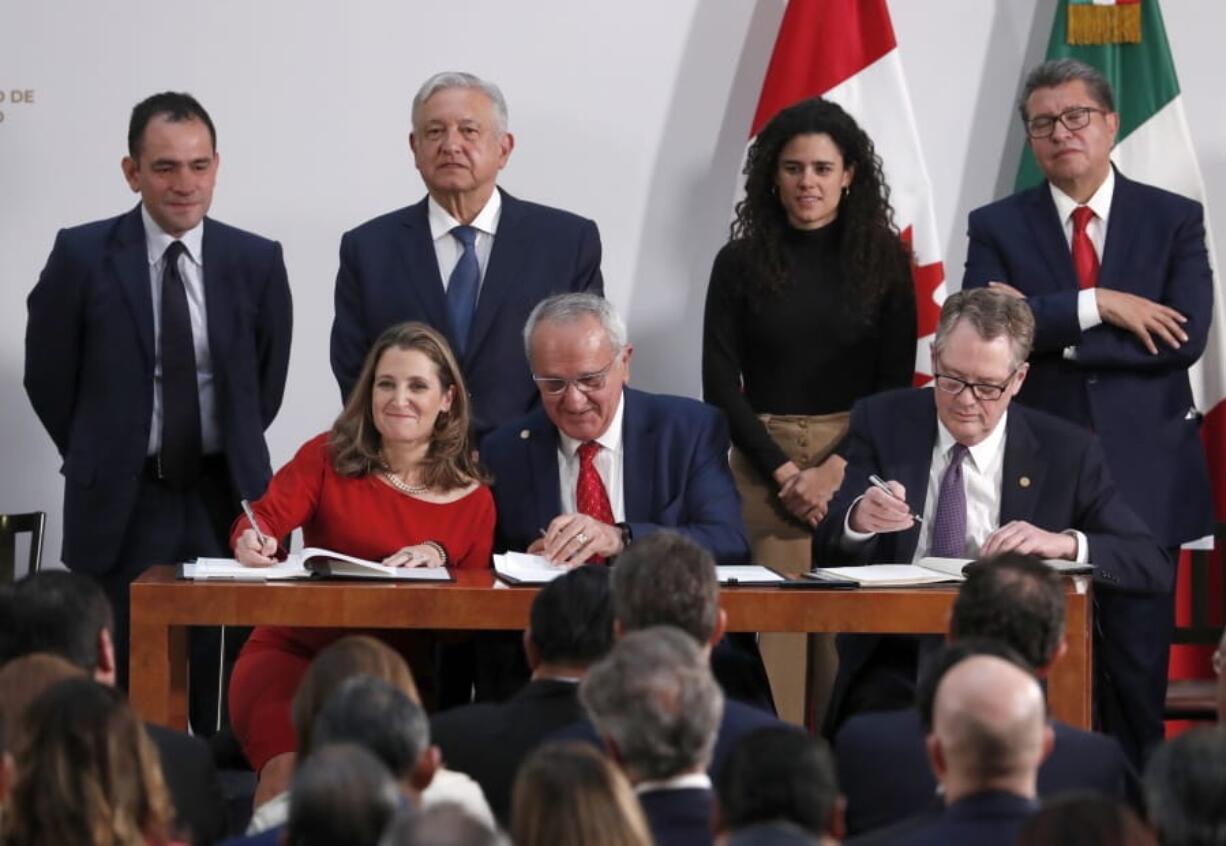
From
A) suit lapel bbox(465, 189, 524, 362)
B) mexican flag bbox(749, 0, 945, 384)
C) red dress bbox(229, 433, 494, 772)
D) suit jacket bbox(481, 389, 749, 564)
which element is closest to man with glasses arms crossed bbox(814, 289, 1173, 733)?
suit jacket bbox(481, 389, 749, 564)

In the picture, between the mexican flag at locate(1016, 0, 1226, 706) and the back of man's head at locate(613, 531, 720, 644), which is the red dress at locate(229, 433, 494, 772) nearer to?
the back of man's head at locate(613, 531, 720, 644)

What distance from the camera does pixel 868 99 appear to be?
6.87m

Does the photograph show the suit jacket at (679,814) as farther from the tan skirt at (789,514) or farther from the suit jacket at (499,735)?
the tan skirt at (789,514)

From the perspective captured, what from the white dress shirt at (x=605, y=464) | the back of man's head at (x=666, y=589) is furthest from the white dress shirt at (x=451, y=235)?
the back of man's head at (x=666, y=589)

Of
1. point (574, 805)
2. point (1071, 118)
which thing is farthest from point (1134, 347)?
point (574, 805)

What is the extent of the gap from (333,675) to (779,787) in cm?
83

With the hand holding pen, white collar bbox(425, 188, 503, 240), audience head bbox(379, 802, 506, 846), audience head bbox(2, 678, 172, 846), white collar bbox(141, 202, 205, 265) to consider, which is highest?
white collar bbox(425, 188, 503, 240)

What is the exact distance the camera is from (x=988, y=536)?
499 cm

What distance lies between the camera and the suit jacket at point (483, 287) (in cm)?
585

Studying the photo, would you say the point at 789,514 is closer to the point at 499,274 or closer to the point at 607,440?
the point at 607,440

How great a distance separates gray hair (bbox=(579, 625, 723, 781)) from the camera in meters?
3.12

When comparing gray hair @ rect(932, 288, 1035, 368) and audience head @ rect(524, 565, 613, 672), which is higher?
gray hair @ rect(932, 288, 1035, 368)

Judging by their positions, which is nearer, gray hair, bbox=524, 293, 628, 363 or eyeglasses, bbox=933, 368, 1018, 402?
eyeglasses, bbox=933, 368, 1018, 402

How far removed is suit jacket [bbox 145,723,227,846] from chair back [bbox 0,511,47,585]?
264 centimetres
